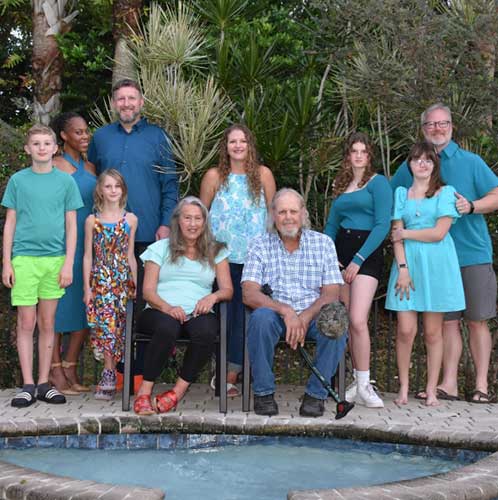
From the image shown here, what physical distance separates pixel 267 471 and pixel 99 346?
1578 mm

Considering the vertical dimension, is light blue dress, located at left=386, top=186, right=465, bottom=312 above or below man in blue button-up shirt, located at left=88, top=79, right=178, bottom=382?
below

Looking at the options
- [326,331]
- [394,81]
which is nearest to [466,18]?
[394,81]

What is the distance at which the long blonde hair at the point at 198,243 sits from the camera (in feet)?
17.1

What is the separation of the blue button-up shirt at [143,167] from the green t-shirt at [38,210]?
1.49 ft

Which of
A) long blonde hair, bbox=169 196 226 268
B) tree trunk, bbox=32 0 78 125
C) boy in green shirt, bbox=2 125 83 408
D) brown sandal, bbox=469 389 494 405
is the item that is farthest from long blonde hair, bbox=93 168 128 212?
tree trunk, bbox=32 0 78 125

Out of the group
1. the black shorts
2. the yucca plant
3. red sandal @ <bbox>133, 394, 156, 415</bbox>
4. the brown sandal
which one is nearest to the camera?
red sandal @ <bbox>133, 394, 156, 415</bbox>

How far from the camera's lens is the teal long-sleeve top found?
5277mm

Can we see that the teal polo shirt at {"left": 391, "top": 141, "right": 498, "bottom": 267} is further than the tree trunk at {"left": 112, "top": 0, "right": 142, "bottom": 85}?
No

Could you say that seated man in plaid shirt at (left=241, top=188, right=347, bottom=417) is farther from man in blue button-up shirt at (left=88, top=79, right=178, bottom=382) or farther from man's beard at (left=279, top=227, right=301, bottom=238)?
man in blue button-up shirt at (left=88, top=79, right=178, bottom=382)

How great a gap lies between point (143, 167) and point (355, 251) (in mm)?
1419

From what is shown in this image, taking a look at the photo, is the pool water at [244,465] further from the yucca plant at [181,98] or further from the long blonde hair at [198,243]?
the yucca plant at [181,98]

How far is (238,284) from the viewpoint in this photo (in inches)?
219

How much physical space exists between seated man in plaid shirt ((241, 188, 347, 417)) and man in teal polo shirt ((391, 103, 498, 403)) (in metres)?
0.85

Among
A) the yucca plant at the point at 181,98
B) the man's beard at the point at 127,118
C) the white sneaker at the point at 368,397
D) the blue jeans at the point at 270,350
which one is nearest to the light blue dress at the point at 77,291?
the man's beard at the point at 127,118
